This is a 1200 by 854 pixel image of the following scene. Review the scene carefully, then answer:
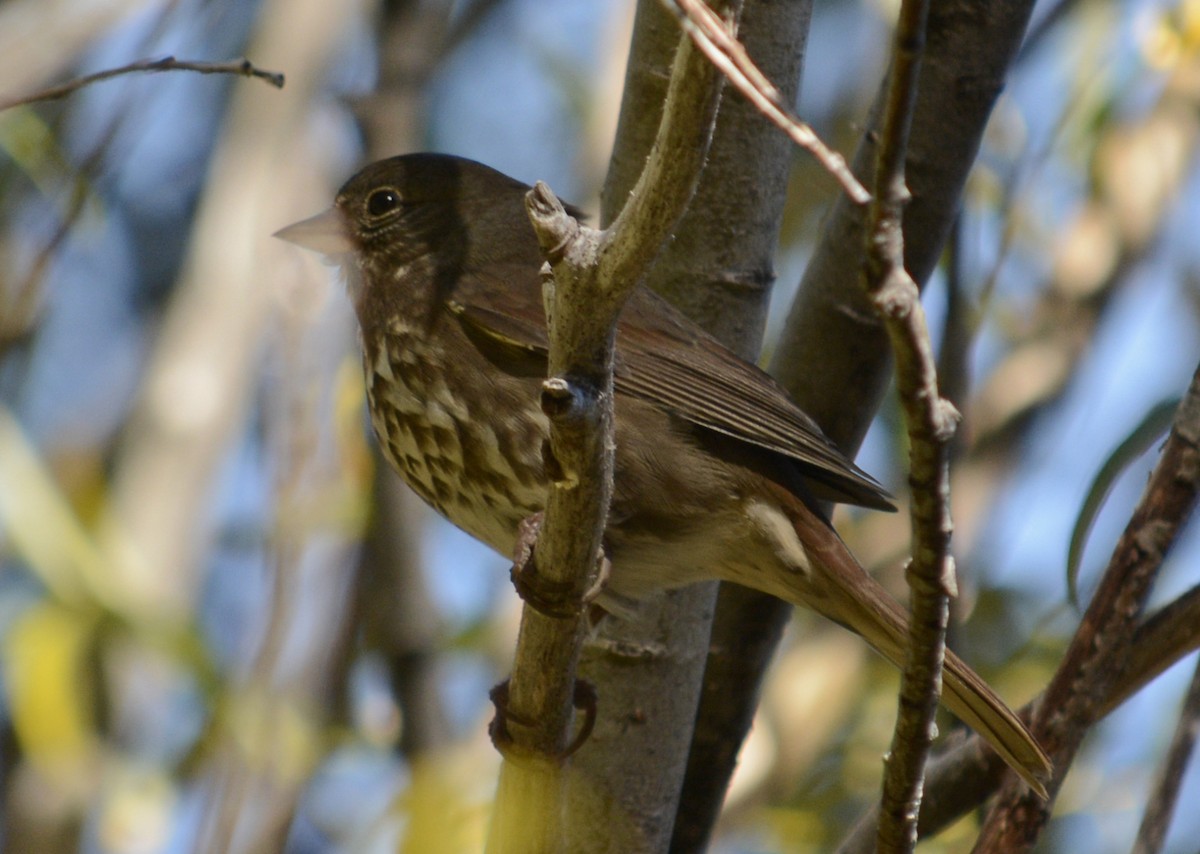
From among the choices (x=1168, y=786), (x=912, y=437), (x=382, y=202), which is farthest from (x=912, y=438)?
(x=382, y=202)

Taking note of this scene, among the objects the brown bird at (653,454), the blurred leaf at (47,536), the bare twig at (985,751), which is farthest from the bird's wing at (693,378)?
the blurred leaf at (47,536)

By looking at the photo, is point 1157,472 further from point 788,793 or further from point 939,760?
point 788,793

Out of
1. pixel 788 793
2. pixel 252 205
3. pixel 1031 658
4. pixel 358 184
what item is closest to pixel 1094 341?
pixel 1031 658

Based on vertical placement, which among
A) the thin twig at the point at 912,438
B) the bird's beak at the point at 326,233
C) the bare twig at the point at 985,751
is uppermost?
the bird's beak at the point at 326,233

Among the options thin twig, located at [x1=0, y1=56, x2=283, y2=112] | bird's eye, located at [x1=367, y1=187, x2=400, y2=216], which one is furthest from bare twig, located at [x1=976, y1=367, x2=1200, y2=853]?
bird's eye, located at [x1=367, y1=187, x2=400, y2=216]

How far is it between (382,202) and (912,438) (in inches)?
96.5

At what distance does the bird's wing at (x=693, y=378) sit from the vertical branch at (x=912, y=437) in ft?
3.19

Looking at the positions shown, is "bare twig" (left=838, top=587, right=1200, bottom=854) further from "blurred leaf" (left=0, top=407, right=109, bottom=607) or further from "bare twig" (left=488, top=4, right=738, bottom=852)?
"blurred leaf" (left=0, top=407, right=109, bottom=607)

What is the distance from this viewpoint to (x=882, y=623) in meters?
2.76

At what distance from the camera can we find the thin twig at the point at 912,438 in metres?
1.36

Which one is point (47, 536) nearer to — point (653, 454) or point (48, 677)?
point (48, 677)

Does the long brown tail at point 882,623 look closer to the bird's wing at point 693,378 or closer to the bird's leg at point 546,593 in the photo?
the bird's wing at point 693,378

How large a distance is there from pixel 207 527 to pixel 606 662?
1.72 meters

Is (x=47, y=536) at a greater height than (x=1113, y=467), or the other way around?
(x=47, y=536)
